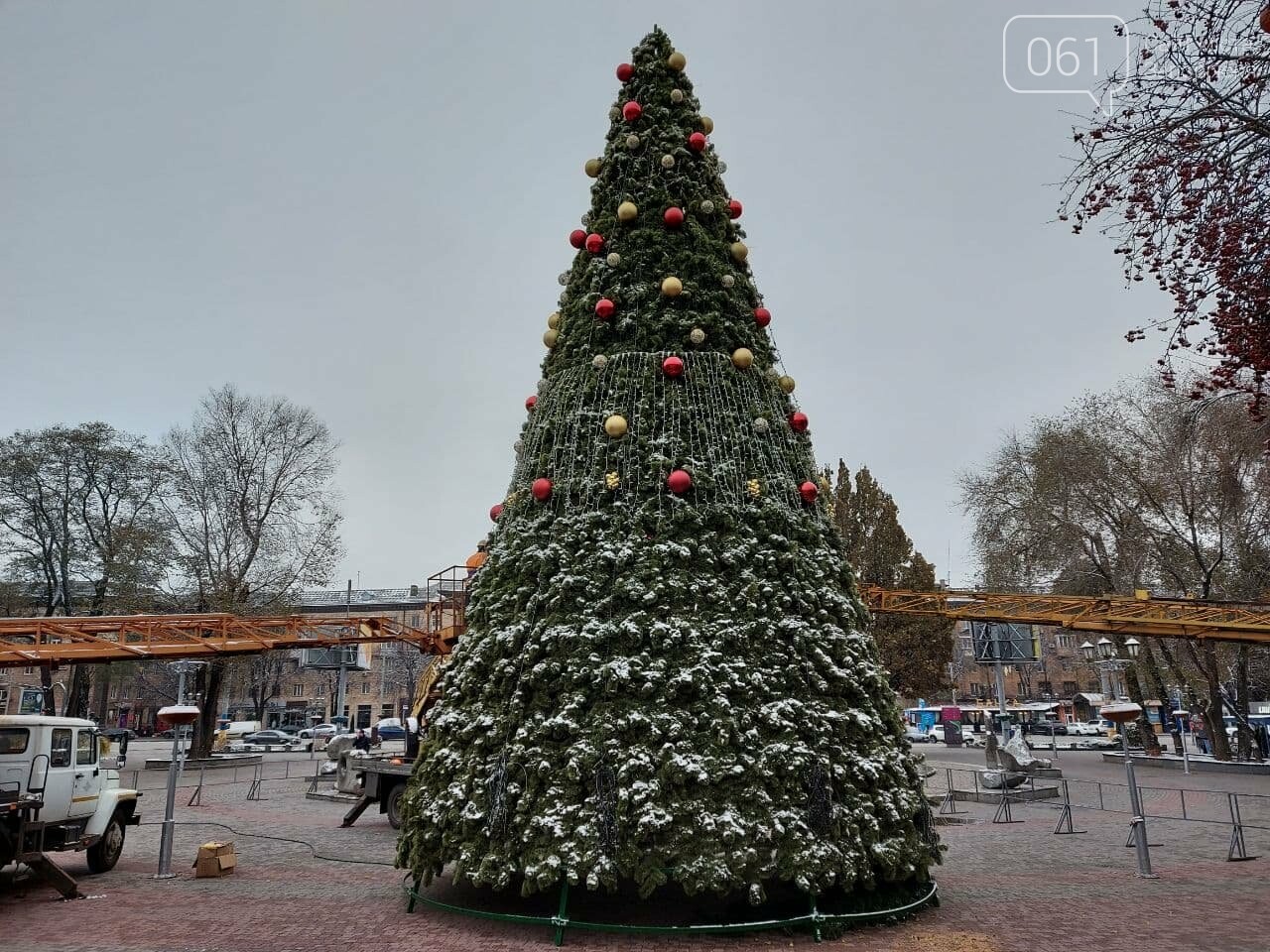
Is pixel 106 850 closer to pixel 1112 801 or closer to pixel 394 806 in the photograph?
pixel 394 806

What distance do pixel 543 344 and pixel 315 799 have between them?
17462 millimetres

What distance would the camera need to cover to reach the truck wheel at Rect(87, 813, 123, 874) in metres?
12.6

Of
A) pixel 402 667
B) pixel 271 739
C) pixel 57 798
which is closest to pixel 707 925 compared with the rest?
pixel 57 798

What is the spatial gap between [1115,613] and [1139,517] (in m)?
11.3

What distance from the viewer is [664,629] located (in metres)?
8.37

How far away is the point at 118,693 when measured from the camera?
238 feet

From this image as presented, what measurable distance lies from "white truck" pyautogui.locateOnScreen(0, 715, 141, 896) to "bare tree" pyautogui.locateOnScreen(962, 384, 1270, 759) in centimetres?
2863

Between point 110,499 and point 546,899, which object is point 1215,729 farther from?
point 110,499

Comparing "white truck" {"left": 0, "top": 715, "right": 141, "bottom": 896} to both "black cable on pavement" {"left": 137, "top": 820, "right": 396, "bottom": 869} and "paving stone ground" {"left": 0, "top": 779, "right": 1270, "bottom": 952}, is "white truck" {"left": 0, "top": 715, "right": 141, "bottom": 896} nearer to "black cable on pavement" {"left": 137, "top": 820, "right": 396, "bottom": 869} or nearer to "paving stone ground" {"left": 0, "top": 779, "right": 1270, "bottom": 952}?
"paving stone ground" {"left": 0, "top": 779, "right": 1270, "bottom": 952}

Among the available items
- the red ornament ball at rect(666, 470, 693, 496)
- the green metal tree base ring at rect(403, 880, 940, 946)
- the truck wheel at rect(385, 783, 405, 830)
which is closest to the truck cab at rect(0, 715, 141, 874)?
the truck wheel at rect(385, 783, 405, 830)

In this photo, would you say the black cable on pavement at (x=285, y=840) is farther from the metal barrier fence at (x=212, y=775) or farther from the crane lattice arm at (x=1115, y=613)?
the crane lattice arm at (x=1115, y=613)

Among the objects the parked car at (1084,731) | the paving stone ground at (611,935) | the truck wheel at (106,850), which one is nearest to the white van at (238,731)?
the paving stone ground at (611,935)

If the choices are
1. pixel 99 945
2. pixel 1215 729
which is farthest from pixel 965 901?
pixel 1215 729

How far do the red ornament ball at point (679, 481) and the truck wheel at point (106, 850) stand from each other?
10.1 metres
